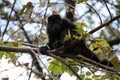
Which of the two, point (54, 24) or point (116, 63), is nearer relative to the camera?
point (116, 63)

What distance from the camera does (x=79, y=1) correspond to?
3.23 m

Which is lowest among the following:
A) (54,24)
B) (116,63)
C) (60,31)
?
(116,63)

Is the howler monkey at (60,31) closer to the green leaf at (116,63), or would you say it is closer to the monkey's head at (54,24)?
the monkey's head at (54,24)

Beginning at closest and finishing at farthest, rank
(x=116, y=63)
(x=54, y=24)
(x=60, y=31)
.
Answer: (x=116, y=63)
(x=60, y=31)
(x=54, y=24)

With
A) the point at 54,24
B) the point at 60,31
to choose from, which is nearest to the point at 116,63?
the point at 60,31

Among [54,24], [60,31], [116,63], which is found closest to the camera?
[116,63]

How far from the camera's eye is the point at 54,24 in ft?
16.8

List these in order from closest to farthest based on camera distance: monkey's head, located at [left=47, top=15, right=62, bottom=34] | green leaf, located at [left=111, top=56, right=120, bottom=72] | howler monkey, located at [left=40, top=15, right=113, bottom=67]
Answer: green leaf, located at [left=111, top=56, right=120, bottom=72]
howler monkey, located at [left=40, top=15, right=113, bottom=67]
monkey's head, located at [left=47, top=15, right=62, bottom=34]

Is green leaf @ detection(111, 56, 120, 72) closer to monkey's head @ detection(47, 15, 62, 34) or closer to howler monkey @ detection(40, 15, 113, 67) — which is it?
howler monkey @ detection(40, 15, 113, 67)

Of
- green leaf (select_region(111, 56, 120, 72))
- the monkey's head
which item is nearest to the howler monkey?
the monkey's head

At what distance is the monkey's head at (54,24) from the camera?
496 centimetres

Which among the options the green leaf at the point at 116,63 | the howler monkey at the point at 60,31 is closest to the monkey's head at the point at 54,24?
the howler monkey at the point at 60,31

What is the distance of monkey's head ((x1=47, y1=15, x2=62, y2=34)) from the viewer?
16.3 ft

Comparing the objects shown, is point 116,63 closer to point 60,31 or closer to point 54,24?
point 60,31
